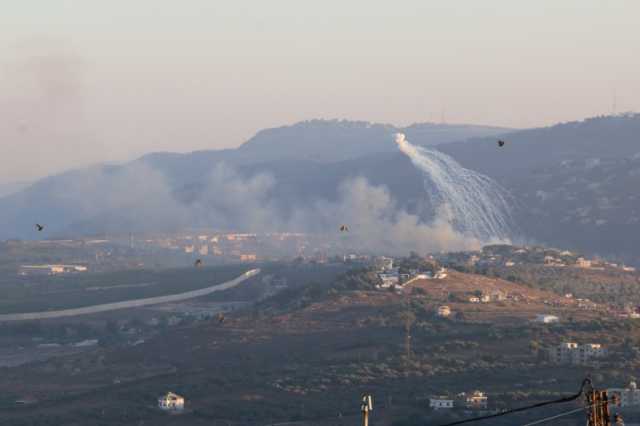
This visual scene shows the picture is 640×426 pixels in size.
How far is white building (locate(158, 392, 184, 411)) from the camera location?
3738 inches

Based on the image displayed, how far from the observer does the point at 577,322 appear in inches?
4491

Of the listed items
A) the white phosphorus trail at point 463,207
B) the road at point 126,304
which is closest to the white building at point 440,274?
the road at point 126,304

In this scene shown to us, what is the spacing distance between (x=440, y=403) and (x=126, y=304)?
74.2m

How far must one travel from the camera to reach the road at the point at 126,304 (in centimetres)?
15238

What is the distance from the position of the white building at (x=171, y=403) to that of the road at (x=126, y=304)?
5582 centimetres

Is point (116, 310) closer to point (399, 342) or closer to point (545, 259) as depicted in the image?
point (545, 259)

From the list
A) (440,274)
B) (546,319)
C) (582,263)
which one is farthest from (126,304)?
(546,319)

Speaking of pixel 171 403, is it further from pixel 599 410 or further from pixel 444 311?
pixel 599 410

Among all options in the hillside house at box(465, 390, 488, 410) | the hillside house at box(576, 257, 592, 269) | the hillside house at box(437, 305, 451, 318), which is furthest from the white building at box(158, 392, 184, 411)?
the hillside house at box(576, 257, 592, 269)

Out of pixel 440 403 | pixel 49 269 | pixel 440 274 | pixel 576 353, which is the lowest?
pixel 440 403

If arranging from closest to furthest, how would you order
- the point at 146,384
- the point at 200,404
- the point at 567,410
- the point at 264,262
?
1. the point at 567,410
2. the point at 200,404
3. the point at 146,384
4. the point at 264,262

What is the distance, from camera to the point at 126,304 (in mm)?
160625

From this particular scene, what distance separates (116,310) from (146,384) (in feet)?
174

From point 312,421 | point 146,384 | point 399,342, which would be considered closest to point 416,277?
point 399,342
